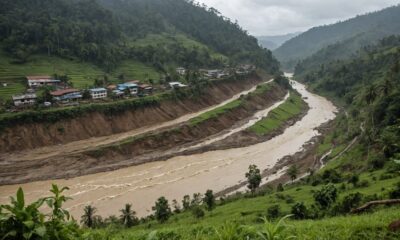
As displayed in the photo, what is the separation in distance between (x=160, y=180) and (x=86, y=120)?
20.4 m

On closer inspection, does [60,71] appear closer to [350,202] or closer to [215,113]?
[215,113]

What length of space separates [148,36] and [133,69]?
41.7m

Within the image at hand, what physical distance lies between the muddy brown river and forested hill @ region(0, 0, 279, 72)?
42.6 meters

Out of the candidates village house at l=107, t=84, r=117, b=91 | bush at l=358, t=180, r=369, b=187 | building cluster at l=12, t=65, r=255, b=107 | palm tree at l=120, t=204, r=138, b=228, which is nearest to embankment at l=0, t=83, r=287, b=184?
building cluster at l=12, t=65, r=255, b=107

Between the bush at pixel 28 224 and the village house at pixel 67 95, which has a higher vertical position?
the village house at pixel 67 95

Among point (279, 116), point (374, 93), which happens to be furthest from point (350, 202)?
point (279, 116)

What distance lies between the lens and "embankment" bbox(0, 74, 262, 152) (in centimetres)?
5044

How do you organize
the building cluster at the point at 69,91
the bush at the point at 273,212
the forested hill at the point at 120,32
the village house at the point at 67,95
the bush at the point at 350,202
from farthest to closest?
the forested hill at the point at 120,32 < the village house at the point at 67,95 < the building cluster at the point at 69,91 < the bush at the point at 273,212 < the bush at the point at 350,202

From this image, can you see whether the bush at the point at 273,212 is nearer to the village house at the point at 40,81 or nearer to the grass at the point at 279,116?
the grass at the point at 279,116

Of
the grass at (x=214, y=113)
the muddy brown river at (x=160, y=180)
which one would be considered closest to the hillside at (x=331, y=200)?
the muddy brown river at (x=160, y=180)

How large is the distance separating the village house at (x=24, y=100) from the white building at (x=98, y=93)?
31.4 ft

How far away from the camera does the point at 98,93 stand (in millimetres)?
64812

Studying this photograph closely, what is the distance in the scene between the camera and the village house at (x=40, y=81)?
66.6m

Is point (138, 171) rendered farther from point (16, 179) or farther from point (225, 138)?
point (225, 138)
